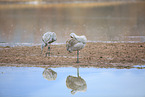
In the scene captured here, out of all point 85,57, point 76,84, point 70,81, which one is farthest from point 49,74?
point 85,57

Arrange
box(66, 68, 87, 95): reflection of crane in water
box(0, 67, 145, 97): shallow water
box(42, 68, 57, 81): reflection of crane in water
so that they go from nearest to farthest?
box(0, 67, 145, 97): shallow water < box(66, 68, 87, 95): reflection of crane in water < box(42, 68, 57, 81): reflection of crane in water

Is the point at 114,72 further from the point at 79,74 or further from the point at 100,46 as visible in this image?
the point at 100,46

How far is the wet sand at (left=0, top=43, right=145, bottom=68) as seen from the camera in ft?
43.3

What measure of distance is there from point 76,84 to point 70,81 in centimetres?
39

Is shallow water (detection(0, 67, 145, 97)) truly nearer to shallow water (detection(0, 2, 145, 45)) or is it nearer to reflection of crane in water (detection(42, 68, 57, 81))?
reflection of crane in water (detection(42, 68, 57, 81))

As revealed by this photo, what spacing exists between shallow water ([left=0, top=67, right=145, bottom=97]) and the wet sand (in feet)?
2.61

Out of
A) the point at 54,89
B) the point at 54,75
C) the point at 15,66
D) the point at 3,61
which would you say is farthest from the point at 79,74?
the point at 3,61

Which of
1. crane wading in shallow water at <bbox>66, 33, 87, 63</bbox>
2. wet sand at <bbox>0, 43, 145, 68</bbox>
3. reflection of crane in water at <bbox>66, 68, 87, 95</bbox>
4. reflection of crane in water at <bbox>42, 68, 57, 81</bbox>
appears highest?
crane wading in shallow water at <bbox>66, 33, 87, 63</bbox>

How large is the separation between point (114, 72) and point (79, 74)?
4.59 feet

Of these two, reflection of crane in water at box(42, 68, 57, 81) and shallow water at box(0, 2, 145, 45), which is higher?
shallow water at box(0, 2, 145, 45)

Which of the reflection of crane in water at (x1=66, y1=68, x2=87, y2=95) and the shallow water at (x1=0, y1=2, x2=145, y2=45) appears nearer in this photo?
the reflection of crane in water at (x1=66, y1=68, x2=87, y2=95)

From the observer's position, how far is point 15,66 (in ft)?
42.2

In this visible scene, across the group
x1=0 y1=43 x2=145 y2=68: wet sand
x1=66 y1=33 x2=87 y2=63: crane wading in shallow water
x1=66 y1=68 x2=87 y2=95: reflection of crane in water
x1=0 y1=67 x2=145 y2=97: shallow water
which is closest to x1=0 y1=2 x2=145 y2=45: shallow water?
x1=0 y1=43 x2=145 y2=68: wet sand

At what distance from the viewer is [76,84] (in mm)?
10531
